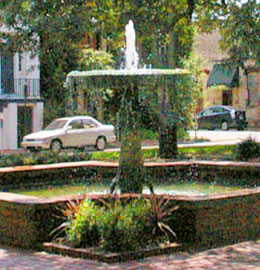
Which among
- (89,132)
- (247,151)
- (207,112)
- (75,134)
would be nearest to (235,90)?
(207,112)

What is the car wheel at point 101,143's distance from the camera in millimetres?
31656

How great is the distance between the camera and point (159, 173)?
48.9 feet

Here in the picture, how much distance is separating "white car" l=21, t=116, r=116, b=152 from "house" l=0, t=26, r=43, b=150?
151cm

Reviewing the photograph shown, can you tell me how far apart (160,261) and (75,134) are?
71.7 ft

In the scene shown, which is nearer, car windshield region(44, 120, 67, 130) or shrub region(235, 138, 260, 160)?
shrub region(235, 138, 260, 160)

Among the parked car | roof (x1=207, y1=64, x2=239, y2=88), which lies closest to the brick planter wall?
the parked car

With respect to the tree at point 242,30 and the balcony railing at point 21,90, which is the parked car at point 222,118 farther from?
the tree at point 242,30

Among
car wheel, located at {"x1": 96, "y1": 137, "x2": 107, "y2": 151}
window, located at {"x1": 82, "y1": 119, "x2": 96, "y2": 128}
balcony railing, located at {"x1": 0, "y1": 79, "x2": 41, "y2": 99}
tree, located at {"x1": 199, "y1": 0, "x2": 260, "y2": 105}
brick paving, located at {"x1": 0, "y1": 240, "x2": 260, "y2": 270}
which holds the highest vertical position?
tree, located at {"x1": 199, "y1": 0, "x2": 260, "y2": 105}

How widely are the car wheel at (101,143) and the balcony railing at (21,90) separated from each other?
3.54m

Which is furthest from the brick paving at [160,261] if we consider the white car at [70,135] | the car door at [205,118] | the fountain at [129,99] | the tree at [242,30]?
the car door at [205,118]

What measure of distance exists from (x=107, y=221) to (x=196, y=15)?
17521mm

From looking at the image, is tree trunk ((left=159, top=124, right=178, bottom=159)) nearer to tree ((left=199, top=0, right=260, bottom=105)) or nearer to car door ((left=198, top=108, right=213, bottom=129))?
tree ((left=199, top=0, right=260, bottom=105))

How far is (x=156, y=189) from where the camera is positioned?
45.6 ft

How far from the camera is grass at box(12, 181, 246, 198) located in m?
13.6
